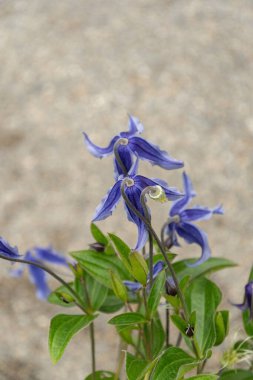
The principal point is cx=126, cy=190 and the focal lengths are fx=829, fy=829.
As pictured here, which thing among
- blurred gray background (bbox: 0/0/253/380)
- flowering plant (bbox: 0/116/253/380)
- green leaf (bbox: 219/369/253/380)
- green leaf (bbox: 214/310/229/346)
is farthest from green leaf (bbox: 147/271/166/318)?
blurred gray background (bbox: 0/0/253/380)

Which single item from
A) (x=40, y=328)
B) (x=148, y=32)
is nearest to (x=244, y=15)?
(x=148, y=32)

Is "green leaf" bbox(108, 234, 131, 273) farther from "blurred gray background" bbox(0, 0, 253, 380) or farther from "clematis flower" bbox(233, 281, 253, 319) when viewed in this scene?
"blurred gray background" bbox(0, 0, 253, 380)

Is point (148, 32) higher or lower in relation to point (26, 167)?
higher

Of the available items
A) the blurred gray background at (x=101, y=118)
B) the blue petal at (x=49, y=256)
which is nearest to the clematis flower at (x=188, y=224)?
the blue petal at (x=49, y=256)

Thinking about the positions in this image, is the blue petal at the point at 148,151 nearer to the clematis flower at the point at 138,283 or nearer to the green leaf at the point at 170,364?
the clematis flower at the point at 138,283

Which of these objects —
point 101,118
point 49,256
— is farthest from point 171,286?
point 101,118

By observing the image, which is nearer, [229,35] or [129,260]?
[129,260]

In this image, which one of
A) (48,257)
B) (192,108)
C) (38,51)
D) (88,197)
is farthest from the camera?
(38,51)

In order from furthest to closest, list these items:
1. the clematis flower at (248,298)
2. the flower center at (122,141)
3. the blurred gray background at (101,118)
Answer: the blurred gray background at (101,118) < the clematis flower at (248,298) < the flower center at (122,141)

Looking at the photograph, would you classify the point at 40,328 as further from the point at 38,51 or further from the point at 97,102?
the point at 38,51
